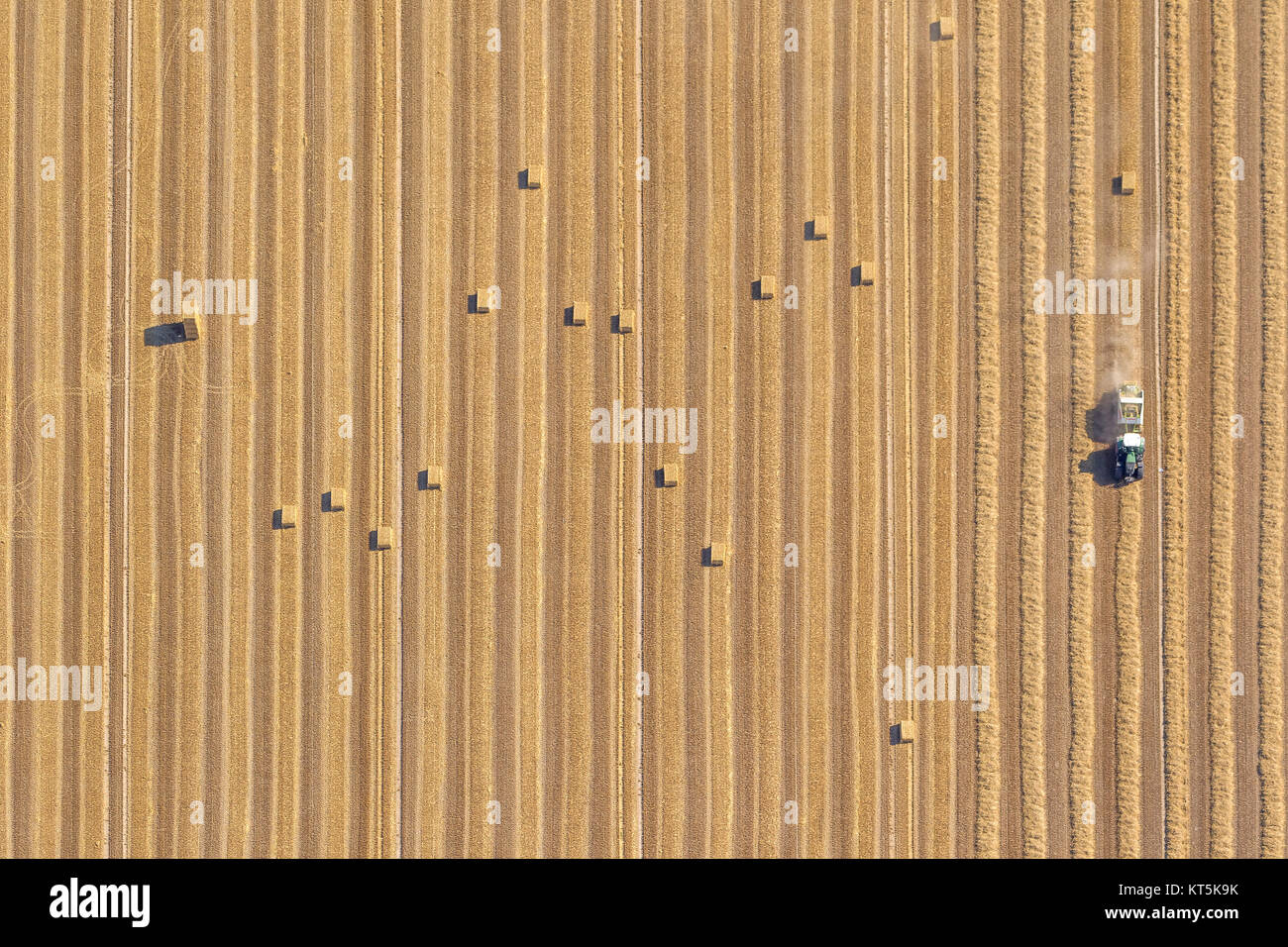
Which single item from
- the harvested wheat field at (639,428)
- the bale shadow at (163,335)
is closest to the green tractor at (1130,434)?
the harvested wheat field at (639,428)

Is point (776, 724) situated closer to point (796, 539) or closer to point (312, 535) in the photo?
point (796, 539)

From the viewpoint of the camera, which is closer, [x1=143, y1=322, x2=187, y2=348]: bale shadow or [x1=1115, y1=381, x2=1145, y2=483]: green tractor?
[x1=1115, y1=381, x2=1145, y2=483]: green tractor

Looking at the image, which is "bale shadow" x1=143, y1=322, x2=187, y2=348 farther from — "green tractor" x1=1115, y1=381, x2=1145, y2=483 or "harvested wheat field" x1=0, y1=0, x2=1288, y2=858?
"green tractor" x1=1115, y1=381, x2=1145, y2=483

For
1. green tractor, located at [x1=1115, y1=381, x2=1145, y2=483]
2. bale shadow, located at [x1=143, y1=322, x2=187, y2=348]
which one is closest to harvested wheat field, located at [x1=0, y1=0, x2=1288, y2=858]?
bale shadow, located at [x1=143, y1=322, x2=187, y2=348]

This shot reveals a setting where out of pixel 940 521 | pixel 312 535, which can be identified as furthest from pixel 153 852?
pixel 940 521

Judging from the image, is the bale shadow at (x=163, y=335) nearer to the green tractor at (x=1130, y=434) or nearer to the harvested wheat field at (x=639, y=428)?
the harvested wheat field at (x=639, y=428)

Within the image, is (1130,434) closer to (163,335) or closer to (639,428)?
(639,428)
